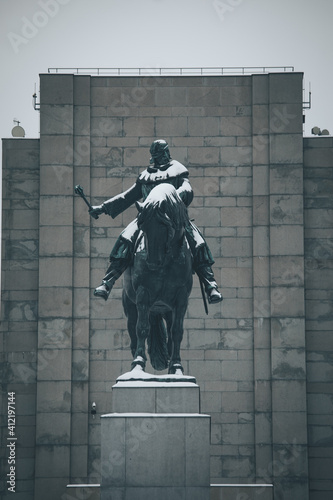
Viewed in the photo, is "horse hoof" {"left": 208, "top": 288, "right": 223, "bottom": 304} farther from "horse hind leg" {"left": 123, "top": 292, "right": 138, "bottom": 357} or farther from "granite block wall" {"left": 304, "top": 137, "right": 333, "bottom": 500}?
"granite block wall" {"left": 304, "top": 137, "right": 333, "bottom": 500}

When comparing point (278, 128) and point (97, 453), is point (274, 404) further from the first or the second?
point (278, 128)

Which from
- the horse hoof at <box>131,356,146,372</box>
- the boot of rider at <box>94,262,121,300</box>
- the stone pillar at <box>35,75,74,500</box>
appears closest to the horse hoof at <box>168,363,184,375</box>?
the horse hoof at <box>131,356,146,372</box>

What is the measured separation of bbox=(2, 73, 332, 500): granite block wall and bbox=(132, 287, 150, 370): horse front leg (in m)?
16.2

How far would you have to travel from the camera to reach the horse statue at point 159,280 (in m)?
24.6

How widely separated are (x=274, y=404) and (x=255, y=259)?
178 inches

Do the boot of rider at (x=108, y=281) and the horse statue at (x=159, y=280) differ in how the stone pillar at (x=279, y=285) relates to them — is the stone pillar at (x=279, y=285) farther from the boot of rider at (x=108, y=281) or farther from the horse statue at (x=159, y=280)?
the boot of rider at (x=108, y=281)

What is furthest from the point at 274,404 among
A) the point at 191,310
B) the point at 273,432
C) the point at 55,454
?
the point at 55,454

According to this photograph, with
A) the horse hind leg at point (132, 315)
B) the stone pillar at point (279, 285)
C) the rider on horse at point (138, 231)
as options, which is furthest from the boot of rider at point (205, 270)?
the stone pillar at point (279, 285)

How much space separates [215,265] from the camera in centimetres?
4241

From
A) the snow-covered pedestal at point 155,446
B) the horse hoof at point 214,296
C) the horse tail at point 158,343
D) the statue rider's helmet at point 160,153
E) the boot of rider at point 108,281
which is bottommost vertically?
the snow-covered pedestal at point 155,446

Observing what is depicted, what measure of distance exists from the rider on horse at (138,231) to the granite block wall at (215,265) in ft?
49.3

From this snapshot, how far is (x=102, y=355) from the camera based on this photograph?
139 ft

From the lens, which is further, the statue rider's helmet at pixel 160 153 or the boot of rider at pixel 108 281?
the statue rider's helmet at pixel 160 153

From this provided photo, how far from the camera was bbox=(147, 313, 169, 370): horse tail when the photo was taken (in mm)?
26500
